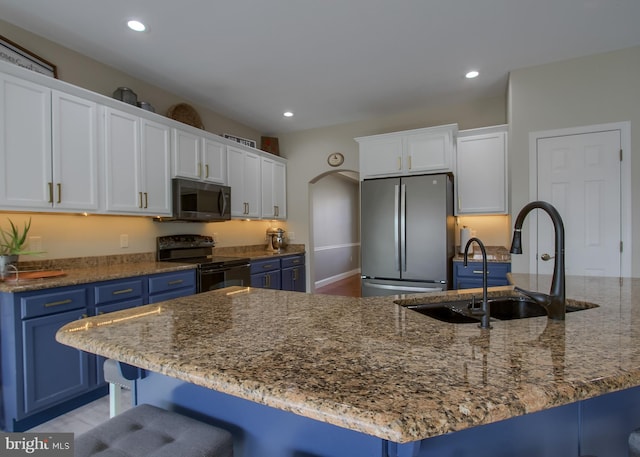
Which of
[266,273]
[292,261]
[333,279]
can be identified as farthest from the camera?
[333,279]

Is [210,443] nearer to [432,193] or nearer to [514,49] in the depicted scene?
[432,193]

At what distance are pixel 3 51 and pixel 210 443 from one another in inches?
114

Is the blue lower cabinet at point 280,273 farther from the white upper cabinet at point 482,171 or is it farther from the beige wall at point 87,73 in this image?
the white upper cabinet at point 482,171

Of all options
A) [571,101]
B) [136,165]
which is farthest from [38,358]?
[571,101]

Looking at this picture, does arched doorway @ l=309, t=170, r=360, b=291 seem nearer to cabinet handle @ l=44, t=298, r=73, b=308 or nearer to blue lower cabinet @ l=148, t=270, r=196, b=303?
blue lower cabinet @ l=148, t=270, r=196, b=303

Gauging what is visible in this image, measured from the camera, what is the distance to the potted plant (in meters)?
2.10

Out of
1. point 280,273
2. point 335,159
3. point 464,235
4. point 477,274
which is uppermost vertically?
point 335,159

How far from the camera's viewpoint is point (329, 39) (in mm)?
2605

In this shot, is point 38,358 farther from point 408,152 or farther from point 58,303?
point 408,152

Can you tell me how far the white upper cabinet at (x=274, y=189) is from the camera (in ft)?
15.0

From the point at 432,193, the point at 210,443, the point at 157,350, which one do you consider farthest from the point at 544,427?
the point at 432,193

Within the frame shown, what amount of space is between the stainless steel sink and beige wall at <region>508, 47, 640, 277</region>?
6.07 ft

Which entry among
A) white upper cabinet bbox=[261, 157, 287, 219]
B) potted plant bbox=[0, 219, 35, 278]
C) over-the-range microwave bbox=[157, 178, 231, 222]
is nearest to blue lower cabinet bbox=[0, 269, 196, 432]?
potted plant bbox=[0, 219, 35, 278]

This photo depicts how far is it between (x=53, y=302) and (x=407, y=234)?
10.1 feet
